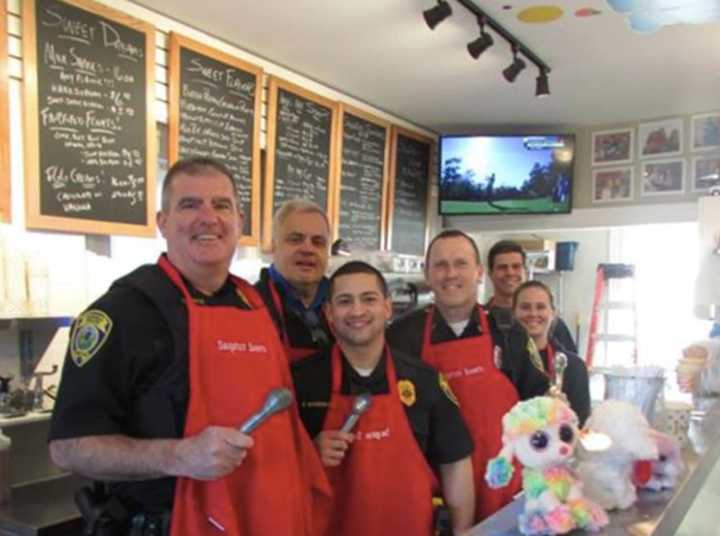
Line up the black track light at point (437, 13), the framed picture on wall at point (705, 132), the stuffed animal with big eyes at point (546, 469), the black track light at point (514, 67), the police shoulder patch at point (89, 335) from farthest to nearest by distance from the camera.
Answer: the framed picture on wall at point (705, 132), the black track light at point (514, 67), the black track light at point (437, 13), the police shoulder patch at point (89, 335), the stuffed animal with big eyes at point (546, 469)

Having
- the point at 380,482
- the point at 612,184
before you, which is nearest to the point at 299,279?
the point at 380,482

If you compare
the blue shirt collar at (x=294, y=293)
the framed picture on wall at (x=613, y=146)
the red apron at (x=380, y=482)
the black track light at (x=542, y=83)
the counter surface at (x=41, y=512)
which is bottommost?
the counter surface at (x=41, y=512)

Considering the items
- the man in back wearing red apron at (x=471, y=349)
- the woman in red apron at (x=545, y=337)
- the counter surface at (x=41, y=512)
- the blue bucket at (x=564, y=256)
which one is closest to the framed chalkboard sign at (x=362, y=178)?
the woman in red apron at (x=545, y=337)

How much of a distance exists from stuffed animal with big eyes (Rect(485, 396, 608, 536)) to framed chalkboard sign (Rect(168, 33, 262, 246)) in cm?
223

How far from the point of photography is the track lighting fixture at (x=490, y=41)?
2.54 metres

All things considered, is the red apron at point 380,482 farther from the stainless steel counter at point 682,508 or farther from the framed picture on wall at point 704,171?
the framed picture on wall at point 704,171

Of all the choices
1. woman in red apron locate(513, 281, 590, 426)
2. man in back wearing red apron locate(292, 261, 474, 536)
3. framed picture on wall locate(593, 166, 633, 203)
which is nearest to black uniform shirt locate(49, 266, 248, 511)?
man in back wearing red apron locate(292, 261, 474, 536)

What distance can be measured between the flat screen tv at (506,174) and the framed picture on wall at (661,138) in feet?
1.52

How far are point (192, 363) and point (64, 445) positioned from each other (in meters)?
0.27

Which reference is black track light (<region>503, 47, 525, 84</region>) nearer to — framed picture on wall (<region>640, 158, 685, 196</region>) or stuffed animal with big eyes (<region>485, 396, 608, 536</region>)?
framed picture on wall (<region>640, 158, 685, 196</region>)

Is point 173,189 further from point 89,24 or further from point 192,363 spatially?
point 89,24

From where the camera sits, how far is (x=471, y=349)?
1911 millimetres

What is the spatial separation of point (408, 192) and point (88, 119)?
2464 millimetres

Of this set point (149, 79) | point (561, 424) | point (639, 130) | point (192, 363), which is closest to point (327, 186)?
point (149, 79)
